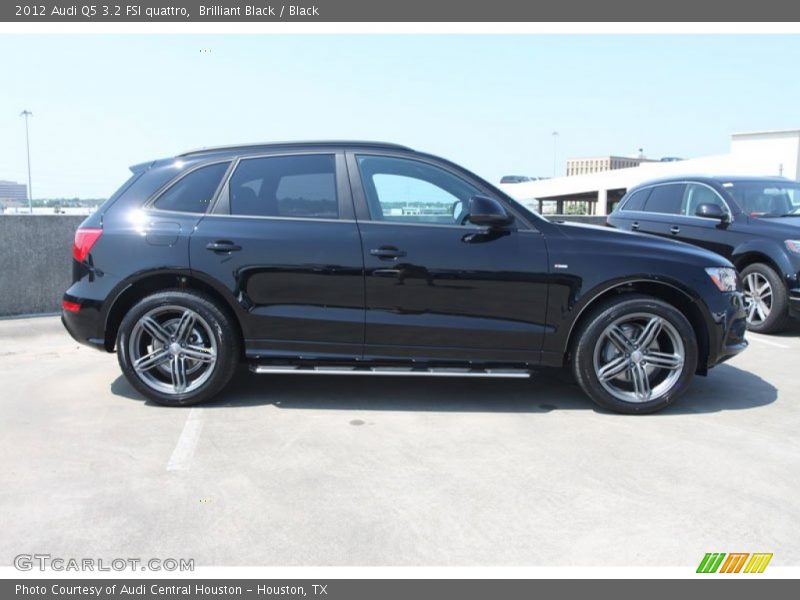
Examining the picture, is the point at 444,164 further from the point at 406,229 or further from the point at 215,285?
the point at 215,285

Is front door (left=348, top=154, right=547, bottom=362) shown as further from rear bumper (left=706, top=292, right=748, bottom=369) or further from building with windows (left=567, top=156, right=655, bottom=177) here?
building with windows (left=567, top=156, right=655, bottom=177)

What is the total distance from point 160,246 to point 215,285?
1.54 feet

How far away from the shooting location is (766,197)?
8.05 metres

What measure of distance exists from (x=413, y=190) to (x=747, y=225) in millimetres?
4945

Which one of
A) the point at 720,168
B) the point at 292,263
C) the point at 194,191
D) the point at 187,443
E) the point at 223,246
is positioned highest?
the point at 720,168

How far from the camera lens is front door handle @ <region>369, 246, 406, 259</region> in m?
4.46

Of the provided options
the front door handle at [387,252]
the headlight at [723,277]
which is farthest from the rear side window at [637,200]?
the front door handle at [387,252]

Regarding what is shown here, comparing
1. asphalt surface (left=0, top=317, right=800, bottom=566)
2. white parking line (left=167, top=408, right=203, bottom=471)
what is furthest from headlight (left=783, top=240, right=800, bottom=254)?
white parking line (left=167, top=408, right=203, bottom=471)

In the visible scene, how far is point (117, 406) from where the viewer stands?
4.70m

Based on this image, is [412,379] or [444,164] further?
[412,379]

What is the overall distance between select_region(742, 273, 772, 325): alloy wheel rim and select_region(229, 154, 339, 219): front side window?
545cm

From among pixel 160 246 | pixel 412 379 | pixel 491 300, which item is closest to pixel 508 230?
pixel 491 300

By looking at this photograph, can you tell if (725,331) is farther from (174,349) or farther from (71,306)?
(71,306)

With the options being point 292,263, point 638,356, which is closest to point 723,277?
point 638,356
